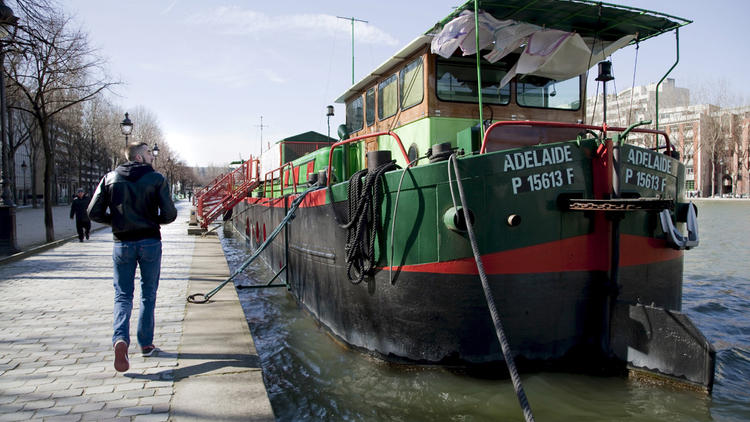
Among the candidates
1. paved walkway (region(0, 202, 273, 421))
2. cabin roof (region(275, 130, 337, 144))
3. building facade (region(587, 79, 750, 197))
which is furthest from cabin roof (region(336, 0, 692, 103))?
building facade (region(587, 79, 750, 197))

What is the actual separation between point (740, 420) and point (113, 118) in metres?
52.8

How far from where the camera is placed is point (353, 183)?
5379 millimetres

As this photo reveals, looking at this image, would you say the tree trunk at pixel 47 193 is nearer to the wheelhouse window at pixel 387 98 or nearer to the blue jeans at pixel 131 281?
the wheelhouse window at pixel 387 98

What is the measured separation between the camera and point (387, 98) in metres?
7.57

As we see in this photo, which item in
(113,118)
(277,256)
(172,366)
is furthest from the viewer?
(113,118)

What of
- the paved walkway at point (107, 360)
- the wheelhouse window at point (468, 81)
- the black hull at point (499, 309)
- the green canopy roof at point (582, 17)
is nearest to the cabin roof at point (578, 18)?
the green canopy roof at point (582, 17)

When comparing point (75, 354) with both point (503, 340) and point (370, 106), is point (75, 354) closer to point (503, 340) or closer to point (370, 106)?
point (503, 340)

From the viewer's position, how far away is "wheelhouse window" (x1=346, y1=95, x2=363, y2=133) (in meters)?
8.91

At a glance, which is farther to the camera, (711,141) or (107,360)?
(711,141)

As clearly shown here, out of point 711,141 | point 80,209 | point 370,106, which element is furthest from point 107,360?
point 711,141

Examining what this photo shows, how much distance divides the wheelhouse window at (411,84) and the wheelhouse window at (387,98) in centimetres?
24

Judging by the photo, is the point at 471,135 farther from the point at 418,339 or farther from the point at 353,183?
the point at 418,339

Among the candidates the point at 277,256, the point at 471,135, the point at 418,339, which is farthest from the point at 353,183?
the point at 277,256

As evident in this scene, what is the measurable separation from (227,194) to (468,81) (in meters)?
14.0
